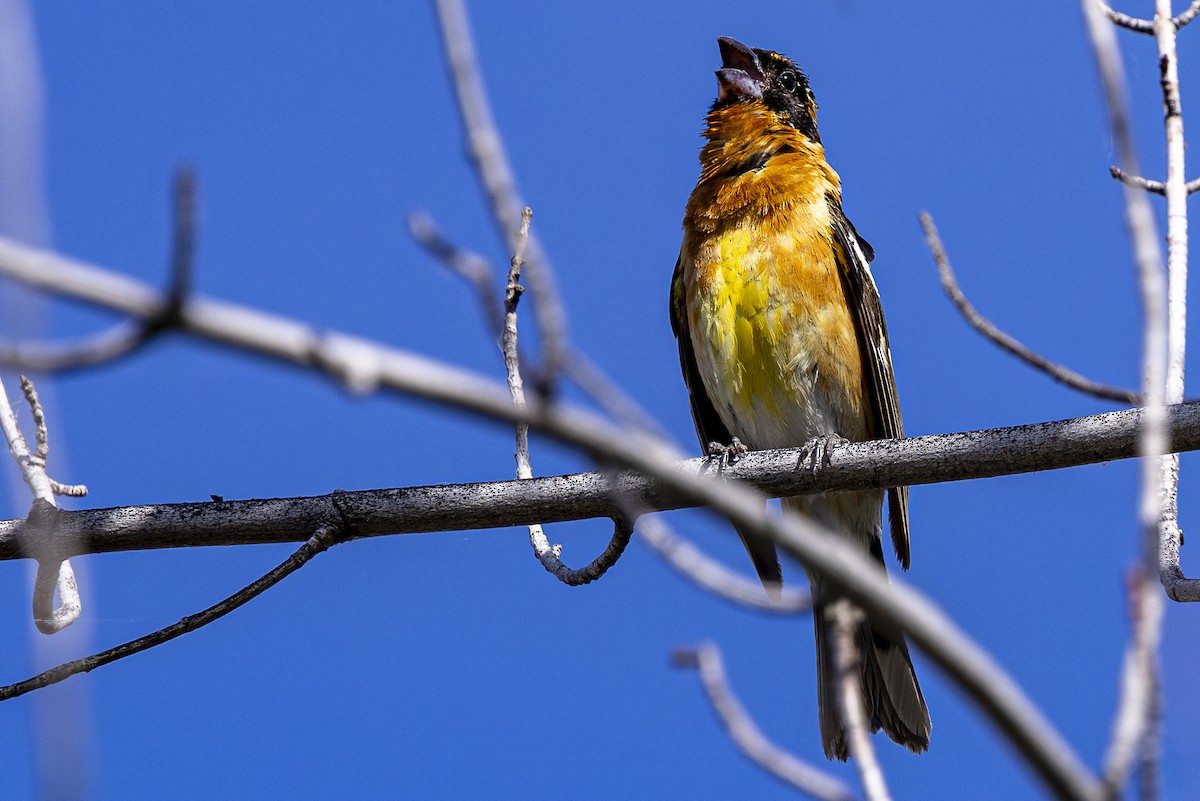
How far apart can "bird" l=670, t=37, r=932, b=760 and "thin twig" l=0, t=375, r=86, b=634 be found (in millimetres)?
2766

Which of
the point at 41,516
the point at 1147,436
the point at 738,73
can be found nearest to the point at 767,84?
the point at 738,73

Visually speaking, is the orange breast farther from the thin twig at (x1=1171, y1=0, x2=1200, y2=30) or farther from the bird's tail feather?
the thin twig at (x1=1171, y1=0, x2=1200, y2=30)

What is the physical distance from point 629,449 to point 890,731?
490cm

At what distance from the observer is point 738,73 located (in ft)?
24.1

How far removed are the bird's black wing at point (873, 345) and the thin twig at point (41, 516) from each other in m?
3.76

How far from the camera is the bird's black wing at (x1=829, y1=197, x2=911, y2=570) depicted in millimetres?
6324

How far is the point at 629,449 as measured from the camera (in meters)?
1.49

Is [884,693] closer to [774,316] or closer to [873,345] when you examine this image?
[873,345]

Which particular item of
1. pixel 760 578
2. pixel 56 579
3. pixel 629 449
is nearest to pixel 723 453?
pixel 760 578

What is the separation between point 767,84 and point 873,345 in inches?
74.1

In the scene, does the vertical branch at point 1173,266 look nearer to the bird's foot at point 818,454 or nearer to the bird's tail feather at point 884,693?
the bird's foot at point 818,454

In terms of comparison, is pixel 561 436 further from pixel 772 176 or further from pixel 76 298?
pixel 772 176

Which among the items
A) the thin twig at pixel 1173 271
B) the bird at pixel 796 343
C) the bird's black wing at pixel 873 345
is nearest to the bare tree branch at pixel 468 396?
the thin twig at pixel 1173 271

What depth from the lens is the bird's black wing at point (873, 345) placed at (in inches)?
249
